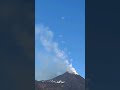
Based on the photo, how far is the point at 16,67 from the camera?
10.0ft

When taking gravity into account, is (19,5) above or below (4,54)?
above

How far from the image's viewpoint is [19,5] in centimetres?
314
